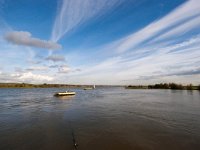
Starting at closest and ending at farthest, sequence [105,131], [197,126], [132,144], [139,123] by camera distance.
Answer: [132,144] → [105,131] → [197,126] → [139,123]

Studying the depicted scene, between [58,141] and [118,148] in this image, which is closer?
[118,148]

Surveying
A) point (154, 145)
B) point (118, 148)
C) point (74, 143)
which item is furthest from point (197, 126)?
point (74, 143)

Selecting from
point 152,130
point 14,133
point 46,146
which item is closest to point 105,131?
point 152,130

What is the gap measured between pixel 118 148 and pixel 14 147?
19.6ft

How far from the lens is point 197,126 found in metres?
13.8

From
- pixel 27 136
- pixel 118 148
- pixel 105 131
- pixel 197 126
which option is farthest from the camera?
pixel 197 126

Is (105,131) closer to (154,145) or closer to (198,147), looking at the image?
(154,145)

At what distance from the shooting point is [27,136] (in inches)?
443

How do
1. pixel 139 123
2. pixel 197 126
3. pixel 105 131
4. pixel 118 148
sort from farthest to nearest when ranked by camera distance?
pixel 139 123
pixel 197 126
pixel 105 131
pixel 118 148

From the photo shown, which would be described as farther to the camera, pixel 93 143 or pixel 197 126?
pixel 197 126

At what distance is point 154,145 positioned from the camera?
955 centimetres

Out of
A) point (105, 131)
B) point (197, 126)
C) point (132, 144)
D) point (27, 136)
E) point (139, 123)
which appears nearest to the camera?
point (132, 144)

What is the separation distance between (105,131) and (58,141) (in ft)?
12.6

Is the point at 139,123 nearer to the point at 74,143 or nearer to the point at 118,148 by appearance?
the point at 118,148
